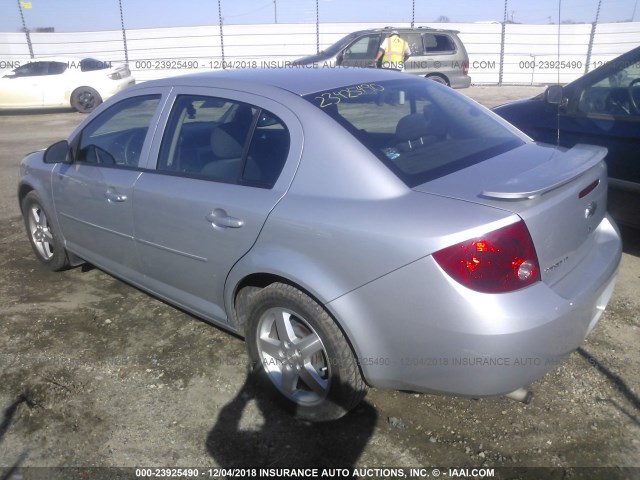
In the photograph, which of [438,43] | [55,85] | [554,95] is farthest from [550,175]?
[55,85]

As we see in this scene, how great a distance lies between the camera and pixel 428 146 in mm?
2797

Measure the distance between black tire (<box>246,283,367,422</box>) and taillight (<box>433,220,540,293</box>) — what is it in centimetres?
62

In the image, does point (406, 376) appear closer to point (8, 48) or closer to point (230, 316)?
point (230, 316)

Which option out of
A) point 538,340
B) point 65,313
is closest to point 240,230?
point 538,340

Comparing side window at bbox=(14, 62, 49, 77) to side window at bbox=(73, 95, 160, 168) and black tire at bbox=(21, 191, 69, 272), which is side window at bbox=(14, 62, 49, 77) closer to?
black tire at bbox=(21, 191, 69, 272)

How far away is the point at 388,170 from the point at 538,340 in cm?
91

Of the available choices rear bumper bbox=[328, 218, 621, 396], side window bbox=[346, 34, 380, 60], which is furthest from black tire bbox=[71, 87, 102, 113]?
rear bumper bbox=[328, 218, 621, 396]

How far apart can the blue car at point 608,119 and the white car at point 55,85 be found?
508 inches

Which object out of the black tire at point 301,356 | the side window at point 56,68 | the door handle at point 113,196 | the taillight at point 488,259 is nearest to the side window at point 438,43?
the side window at point 56,68

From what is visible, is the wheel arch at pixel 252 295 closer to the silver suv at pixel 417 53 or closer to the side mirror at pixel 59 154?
the side mirror at pixel 59 154

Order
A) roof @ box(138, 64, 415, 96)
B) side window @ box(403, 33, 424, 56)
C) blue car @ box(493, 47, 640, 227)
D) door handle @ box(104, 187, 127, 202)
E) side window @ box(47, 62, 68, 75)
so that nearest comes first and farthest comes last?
roof @ box(138, 64, 415, 96)
door handle @ box(104, 187, 127, 202)
blue car @ box(493, 47, 640, 227)
side window @ box(403, 33, 424, 56)
side window @ box(47, 62, 68, 75)

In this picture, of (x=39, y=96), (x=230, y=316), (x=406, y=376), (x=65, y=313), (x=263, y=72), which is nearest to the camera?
(x=406, y=376)

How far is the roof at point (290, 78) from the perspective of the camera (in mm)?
2926

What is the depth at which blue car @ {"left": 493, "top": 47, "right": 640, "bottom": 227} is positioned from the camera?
4145mm
